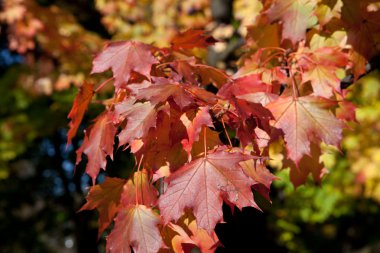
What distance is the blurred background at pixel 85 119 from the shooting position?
5.61 meters

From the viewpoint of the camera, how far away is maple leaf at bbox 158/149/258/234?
126 centimetres

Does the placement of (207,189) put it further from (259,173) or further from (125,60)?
(125,60)

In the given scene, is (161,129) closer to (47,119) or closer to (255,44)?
(255,44)

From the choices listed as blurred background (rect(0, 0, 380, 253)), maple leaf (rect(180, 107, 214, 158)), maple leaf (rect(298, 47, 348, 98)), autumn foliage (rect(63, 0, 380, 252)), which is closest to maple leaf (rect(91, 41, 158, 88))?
autumn foliage (rect(63, 0, 380, 252))

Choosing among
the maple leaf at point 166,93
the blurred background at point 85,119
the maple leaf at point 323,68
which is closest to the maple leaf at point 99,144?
the maple leaf at point 166,93

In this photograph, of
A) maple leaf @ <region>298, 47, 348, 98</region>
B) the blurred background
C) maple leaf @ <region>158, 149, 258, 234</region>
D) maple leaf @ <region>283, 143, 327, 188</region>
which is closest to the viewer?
maple leaf @ <region>158, 149, 258, 234</region>

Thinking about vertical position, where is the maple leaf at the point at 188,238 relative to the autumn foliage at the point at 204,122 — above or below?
below

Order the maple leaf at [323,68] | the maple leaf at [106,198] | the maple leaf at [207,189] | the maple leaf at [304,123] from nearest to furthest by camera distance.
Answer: the maple leaf at [207,189] < the maple leaf at [304,123] < the maple leaf at [106,198] < the maple leaf at [323,68]

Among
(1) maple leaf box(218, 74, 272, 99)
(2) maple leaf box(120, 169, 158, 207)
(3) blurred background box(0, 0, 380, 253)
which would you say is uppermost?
(1) maple leaf box(218, 74, 272, 99)

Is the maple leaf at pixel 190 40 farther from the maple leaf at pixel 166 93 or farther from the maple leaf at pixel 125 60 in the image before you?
the maple leaf at pixel 166 93

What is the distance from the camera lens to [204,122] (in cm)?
130

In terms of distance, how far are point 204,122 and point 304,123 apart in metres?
0.37

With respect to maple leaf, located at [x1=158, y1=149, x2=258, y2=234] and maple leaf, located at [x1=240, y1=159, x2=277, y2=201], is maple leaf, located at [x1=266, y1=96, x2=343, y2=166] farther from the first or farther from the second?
maple leaf, located at [x1=158, y1=149, x2=258, y2=234]

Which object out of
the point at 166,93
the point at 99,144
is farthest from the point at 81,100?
the point at 166,93
